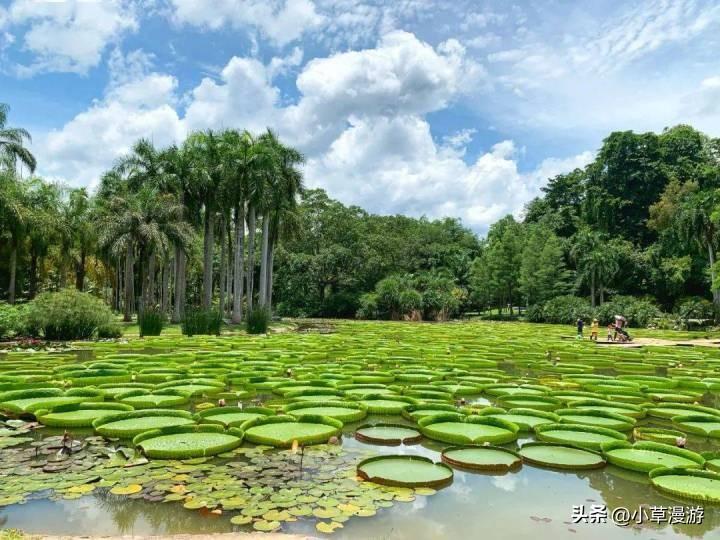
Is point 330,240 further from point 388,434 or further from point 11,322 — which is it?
point 388,434

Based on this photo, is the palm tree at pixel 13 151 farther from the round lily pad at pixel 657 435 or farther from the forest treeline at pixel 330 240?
the round lily pad at pixel 657 435

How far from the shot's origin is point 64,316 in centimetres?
2019

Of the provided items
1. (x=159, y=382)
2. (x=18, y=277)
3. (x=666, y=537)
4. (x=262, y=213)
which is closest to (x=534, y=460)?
(x=666, y=537)

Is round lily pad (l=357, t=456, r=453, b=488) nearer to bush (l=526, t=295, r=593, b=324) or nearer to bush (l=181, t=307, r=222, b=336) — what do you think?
bush (l=181, t=307, r=222, b=336)

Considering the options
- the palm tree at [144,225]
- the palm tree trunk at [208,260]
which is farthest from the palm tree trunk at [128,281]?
the palm tree trunk at [208,260]

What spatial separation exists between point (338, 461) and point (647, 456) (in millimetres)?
3780

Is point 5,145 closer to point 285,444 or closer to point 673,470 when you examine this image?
point 285,444

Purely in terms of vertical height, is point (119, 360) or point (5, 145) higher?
point (5, 145)

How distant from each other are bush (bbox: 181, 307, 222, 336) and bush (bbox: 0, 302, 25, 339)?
21.0ft

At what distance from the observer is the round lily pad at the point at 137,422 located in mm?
7051

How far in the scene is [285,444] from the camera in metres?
6.66

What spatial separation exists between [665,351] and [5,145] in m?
31.8

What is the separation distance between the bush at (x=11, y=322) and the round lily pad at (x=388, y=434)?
692 inches

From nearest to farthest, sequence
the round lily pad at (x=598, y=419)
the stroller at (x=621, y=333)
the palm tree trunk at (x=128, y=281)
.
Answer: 1. the round lily pad at (x=598, y=419)
2. the stroller at (x=621, y=333)
3. the palm tree trunk at (x=128, y=281)
